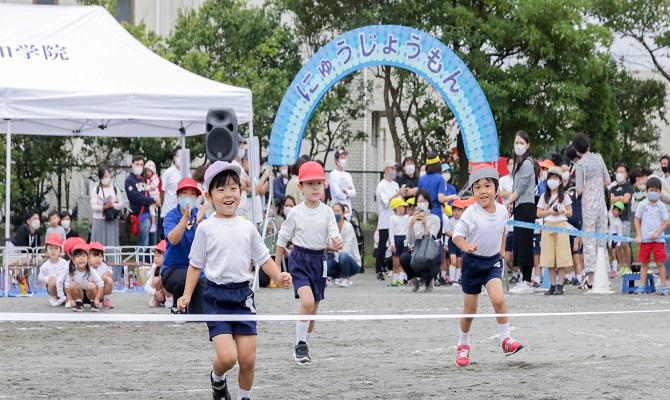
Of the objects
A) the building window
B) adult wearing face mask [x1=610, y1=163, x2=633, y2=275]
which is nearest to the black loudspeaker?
adult wearing face mask [x1=610, y1=163, x2=633, y2=275]

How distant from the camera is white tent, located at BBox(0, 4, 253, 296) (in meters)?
17.0

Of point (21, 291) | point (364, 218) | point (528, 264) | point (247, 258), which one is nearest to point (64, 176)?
point (364, 218)

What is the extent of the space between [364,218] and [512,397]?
24.1 metres

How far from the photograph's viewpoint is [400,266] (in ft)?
67.5

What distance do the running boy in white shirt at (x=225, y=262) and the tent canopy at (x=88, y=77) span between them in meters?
9.06

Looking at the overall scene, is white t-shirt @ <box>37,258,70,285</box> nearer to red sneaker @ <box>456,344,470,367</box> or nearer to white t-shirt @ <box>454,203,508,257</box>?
white t-shirt @ <box>454,203,508,257</box>

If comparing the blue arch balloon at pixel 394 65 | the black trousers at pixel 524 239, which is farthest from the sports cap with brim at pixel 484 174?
the blue arch balloon at pixel 394 65

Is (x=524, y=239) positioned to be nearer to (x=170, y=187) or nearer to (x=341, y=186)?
(x=341, y=186)

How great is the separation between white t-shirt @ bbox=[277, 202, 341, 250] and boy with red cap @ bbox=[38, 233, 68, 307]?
6503 mm

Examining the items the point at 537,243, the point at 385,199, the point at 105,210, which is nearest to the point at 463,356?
the point at 537,243

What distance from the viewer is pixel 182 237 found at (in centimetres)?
1339

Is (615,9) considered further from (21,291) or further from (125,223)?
(21,291)

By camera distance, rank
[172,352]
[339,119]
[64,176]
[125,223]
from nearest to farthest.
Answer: [172,352] → [125,223] → [64,176] → [339,119]

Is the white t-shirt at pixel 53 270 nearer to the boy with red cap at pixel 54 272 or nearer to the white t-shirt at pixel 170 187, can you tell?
the boy with red cap at pixel 54 272
